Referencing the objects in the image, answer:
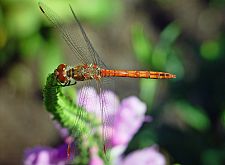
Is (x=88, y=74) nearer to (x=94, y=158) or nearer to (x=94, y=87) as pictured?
(x=94, y=87)

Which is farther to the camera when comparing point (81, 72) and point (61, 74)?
point (81, 72)

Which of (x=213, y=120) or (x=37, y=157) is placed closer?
(x=37, y=157)

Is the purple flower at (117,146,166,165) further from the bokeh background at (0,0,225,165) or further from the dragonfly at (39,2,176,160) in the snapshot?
the bokeh background at (0,0,225,165)

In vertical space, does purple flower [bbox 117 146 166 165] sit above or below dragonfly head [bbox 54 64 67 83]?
below

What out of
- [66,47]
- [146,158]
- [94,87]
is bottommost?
[146,158]

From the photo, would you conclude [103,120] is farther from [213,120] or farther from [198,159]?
[213,120]

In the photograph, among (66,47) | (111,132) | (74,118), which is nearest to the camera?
(74,118)

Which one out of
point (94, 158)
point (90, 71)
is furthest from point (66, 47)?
point (94, 158)

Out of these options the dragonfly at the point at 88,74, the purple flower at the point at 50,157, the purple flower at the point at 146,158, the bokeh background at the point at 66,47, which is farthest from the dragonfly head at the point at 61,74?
the bokeh background at the point at 66,47

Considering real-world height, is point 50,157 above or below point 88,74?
below

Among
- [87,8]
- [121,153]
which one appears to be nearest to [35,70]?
[87,8]

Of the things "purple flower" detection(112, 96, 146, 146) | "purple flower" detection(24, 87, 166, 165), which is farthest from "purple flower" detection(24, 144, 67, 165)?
"purple flower" detection(112, 96, 146, 146)
